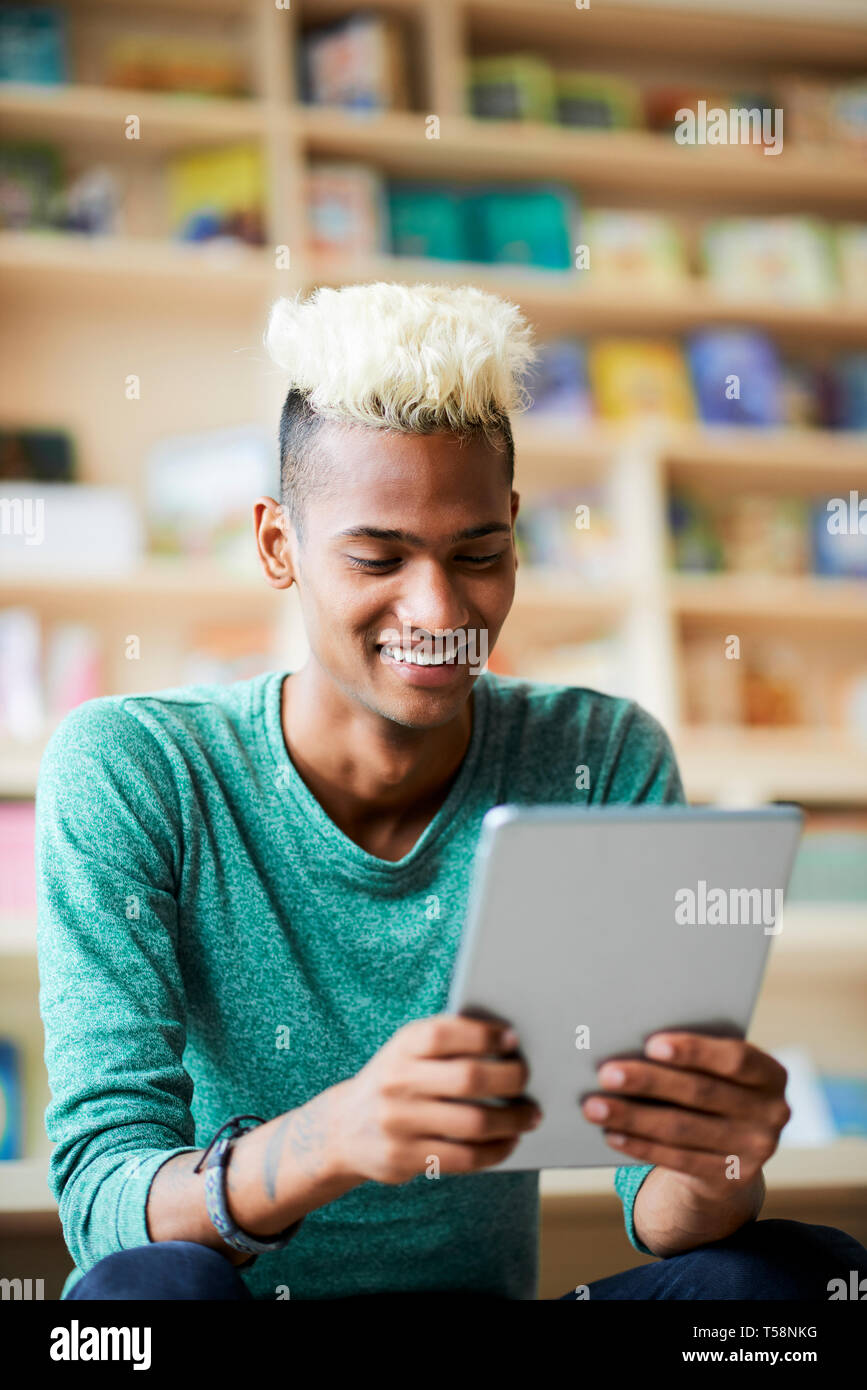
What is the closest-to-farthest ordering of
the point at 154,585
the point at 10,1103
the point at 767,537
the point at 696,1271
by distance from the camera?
the point at 696,1271 → the point at 10,1103 → the point at 154,585 → the point at 767,537

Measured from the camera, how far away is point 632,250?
3061 millimetres

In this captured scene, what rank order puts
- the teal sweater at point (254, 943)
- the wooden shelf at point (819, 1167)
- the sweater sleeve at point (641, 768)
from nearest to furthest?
the teal sweater at point (254, 943) → the sweater sleeve at point (641, 768) → the wooden shelf at point (819, 1167)

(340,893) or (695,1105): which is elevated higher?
(340,893)

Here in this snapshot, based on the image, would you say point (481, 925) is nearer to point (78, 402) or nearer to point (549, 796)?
point (549, 796)

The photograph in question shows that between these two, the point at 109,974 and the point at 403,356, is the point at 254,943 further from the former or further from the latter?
the point at 403,356

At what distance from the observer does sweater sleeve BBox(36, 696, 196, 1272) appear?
98 centimetres

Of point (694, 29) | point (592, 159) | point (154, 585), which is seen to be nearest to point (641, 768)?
point (154, 585)

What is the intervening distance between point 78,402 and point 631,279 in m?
1.34

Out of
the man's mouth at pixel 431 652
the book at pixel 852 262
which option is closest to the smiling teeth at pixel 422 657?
the man's mouth at pixel 431 652

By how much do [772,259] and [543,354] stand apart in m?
0.65

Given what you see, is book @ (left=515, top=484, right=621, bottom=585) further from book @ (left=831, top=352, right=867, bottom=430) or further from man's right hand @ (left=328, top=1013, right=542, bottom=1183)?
man's right hand @ (left=328, top=1013, right=542, bottom=1183)

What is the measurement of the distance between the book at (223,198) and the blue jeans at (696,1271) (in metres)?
2.37

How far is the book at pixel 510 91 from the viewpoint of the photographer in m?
3.04

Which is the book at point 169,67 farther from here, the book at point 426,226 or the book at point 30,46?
the book at point 426,226
